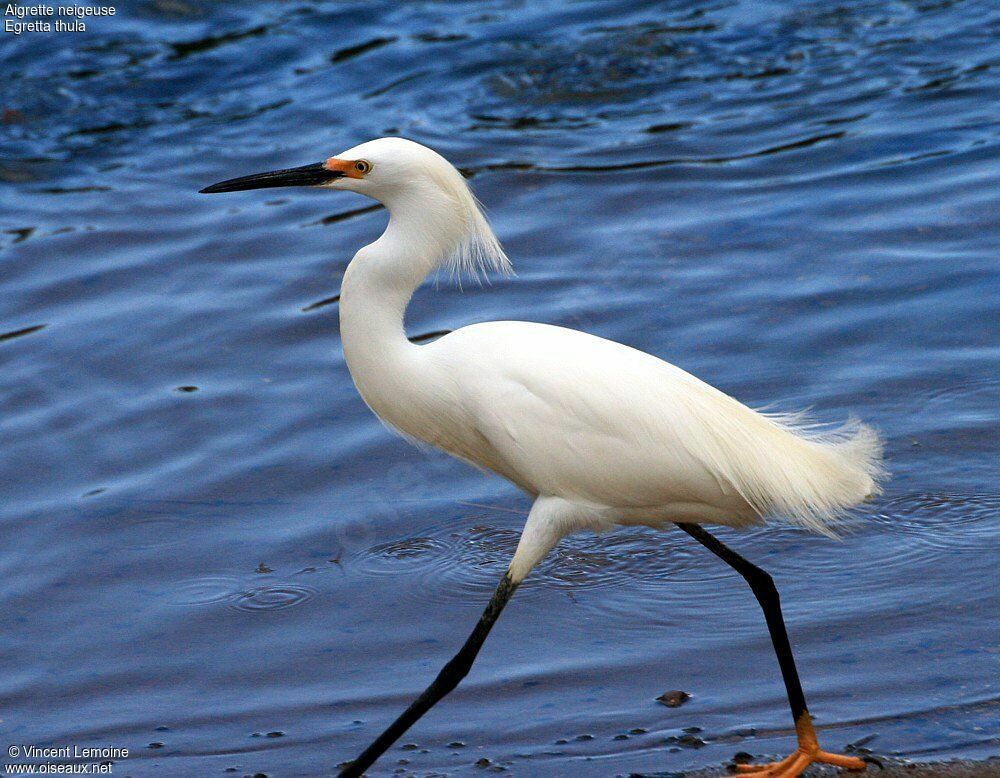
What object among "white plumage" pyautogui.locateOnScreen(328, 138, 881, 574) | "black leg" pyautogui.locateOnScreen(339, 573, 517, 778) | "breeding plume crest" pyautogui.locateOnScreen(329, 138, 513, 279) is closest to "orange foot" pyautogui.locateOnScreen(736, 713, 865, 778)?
"white plumage" pyautogui.locateOnScreen(328, 138, 881, 574)

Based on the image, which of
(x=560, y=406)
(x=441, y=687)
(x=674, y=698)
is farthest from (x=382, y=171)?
(x=674, y=698)

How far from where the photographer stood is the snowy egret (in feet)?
12.8

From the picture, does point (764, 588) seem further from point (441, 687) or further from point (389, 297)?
point (389, 297)

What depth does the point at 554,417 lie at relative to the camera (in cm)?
391

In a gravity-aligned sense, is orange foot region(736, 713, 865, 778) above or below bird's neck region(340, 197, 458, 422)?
below

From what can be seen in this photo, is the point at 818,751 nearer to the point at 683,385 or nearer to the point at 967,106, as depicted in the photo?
the point at 683,385

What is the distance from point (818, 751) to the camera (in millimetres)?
3857

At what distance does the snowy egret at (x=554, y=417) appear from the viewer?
3.91 meters

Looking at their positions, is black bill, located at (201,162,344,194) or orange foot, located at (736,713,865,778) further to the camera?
black bill, located at (201,162,344,194)

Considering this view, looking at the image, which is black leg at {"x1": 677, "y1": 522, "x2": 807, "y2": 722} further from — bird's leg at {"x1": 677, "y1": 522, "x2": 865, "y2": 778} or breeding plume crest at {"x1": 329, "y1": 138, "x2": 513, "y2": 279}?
breeding plume crest at {"x1": 329, "y1": 138, "x2": 513, "y2": 279}

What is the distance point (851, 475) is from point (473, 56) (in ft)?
29.0

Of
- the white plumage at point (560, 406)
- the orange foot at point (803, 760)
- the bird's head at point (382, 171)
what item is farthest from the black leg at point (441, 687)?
the bird's head at point (382, 171)

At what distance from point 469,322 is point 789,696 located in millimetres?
3974

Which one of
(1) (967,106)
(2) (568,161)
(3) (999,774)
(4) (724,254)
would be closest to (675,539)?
(3) (999,774)
